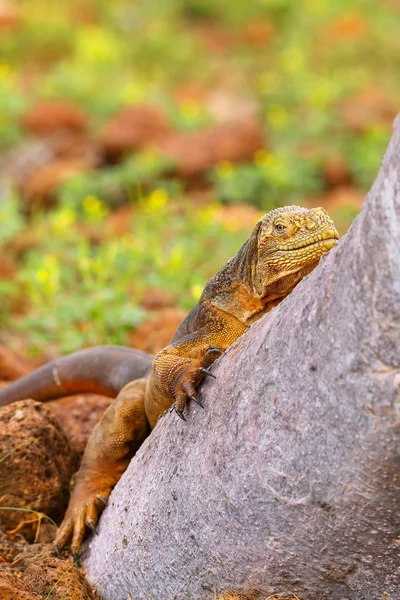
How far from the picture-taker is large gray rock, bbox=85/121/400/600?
2.11 metres

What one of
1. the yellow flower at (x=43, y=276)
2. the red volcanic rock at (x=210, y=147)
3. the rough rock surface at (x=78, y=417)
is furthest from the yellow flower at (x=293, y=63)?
the rough rock surface at (x=78, y=417)

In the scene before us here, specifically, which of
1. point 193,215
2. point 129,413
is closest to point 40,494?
point 129,413

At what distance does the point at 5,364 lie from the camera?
17.8ft

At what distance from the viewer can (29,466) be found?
146 inches

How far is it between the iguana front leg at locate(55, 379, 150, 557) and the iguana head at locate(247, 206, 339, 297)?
795 millimetres

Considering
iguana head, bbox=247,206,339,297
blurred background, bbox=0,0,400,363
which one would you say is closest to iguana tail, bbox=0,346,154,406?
blurred background, bbox=0,0,400,363

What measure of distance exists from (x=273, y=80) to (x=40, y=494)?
1356cm

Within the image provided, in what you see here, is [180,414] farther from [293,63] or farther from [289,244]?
[293,63]

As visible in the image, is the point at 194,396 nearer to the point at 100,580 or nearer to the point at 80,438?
the point at 100,580

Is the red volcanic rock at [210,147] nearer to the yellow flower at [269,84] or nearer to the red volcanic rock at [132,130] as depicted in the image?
the red volcanic rock at [132,130]

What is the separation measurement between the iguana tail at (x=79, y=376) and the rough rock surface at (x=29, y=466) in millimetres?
418

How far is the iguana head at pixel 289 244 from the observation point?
319 centimetres

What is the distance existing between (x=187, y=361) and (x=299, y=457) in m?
0.79

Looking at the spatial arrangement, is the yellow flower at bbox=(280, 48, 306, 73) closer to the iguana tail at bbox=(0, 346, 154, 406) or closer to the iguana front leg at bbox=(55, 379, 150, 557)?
the iguana tail at bbox=(0, 346, 154, 406)
